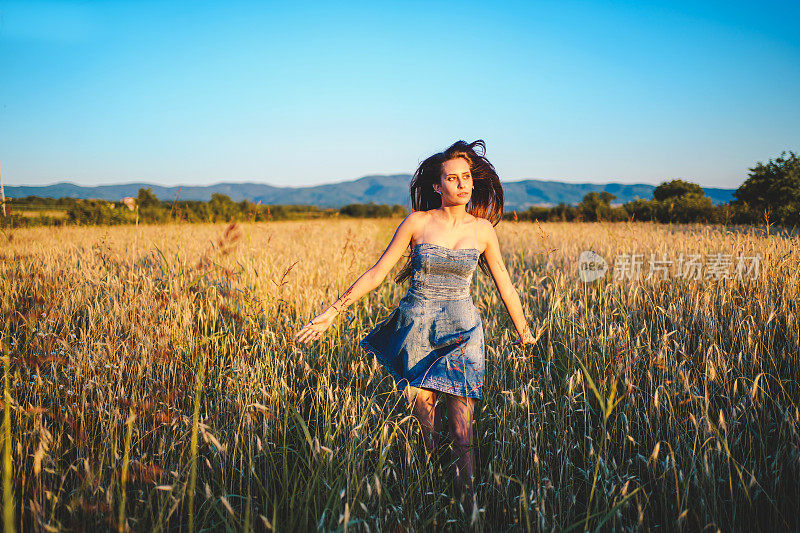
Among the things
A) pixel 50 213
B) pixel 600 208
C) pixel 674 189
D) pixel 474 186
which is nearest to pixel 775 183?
pixel 674 189

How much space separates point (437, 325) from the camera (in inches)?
70.1

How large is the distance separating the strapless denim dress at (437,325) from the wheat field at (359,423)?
23 centimetres

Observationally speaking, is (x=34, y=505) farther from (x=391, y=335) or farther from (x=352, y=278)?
(x=352, y=278)

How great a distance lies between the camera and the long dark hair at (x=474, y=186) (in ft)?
6.49

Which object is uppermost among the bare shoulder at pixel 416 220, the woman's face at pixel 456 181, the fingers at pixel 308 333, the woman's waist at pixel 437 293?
the woman's face at pixel 456 181

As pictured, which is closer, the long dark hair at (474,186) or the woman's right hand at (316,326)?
the woman's right hand at (316,326)

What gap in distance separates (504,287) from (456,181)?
1.98 ft

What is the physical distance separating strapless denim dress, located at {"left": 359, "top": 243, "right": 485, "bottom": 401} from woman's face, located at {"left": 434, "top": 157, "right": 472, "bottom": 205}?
0.84 ft

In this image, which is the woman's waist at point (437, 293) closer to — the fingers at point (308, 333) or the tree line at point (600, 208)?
the fingers at point (308, 333)

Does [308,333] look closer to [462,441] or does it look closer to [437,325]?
[437,325]

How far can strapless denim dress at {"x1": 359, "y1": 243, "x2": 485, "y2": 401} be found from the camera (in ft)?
5.53

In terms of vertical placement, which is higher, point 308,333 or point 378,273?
point 378,273

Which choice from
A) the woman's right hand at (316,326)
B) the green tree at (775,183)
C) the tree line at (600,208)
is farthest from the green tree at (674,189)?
the woman's right hand at (316,326)

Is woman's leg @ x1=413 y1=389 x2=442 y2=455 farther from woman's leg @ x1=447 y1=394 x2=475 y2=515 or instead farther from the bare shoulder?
the bare shoulder
